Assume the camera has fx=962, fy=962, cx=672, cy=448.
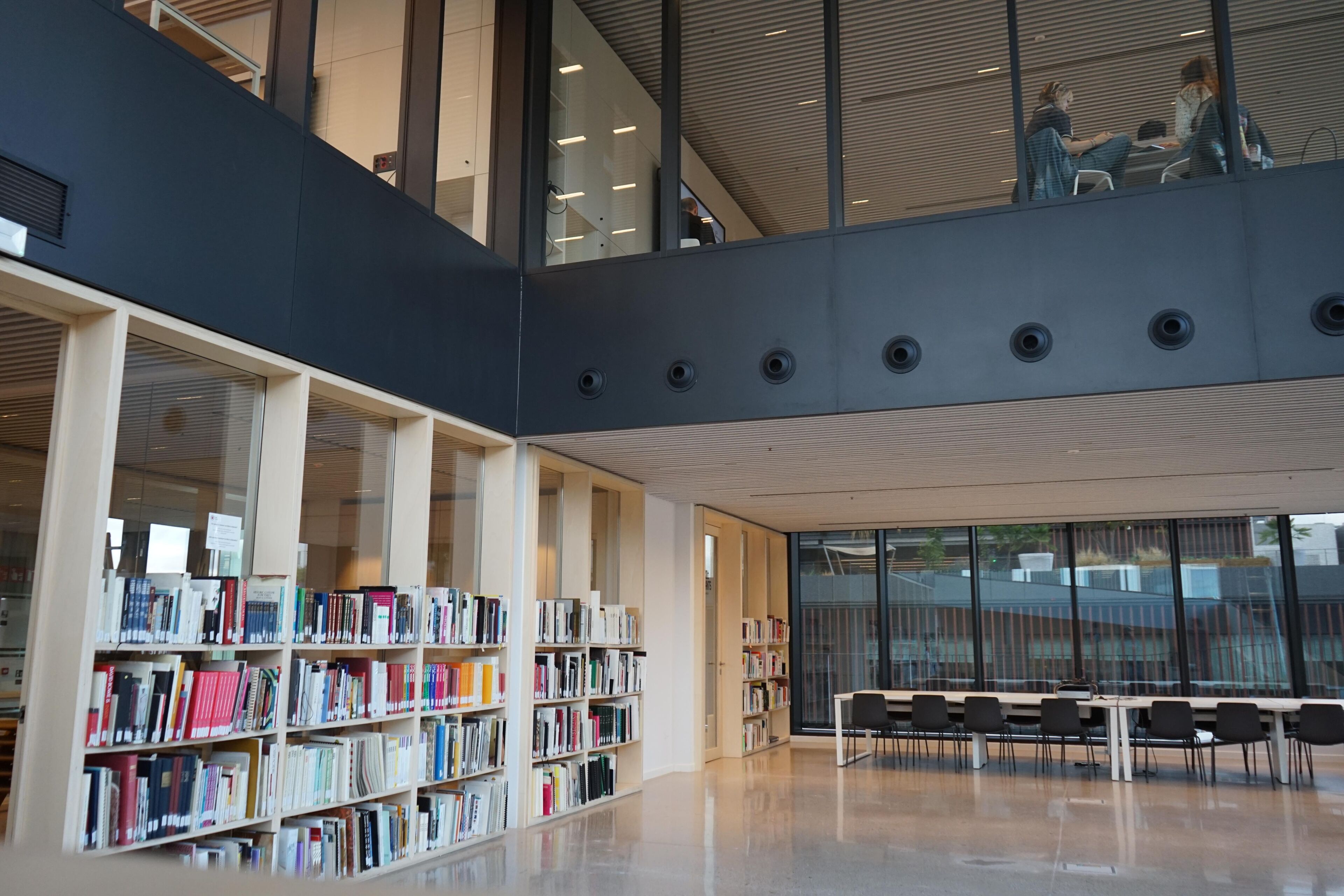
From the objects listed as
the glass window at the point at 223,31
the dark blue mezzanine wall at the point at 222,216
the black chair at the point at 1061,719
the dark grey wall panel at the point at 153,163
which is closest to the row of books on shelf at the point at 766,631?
the black chair at the point at 1061,719

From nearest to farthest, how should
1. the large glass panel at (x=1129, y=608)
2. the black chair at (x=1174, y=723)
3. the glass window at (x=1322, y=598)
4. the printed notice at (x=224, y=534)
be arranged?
the printed notice at (x=224, y=534)
the black chair at (x=1174, y=723)
the glass window at (x=1322, y=598)
the large glass panel at (x=1129, y=608)

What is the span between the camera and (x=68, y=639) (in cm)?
392

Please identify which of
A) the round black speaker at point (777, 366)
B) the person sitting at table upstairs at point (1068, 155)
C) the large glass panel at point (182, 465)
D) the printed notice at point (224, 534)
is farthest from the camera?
the round black speaker at point (777, 366)

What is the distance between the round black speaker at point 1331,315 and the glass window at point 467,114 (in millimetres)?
5565

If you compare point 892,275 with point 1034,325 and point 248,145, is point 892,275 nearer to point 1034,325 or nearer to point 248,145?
point 1034,325

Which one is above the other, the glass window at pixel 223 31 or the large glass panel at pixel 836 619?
the glass window at pixel 223 31

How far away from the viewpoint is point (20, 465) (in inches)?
165

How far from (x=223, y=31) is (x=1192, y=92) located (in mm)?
6000

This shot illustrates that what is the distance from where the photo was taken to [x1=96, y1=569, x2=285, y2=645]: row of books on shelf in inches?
160

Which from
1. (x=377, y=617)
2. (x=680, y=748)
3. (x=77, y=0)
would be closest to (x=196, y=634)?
(x=377, y=617)

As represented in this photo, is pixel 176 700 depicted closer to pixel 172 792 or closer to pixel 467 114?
pixel 172 792

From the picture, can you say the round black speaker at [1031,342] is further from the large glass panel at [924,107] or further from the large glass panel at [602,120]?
the large glass panel at [602,120]

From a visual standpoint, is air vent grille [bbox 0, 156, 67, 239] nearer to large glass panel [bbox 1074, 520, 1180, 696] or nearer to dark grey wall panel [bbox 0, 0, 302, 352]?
dark grey wall panel [bbox 0, 0, 302, 352]

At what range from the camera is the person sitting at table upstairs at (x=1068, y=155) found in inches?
244
